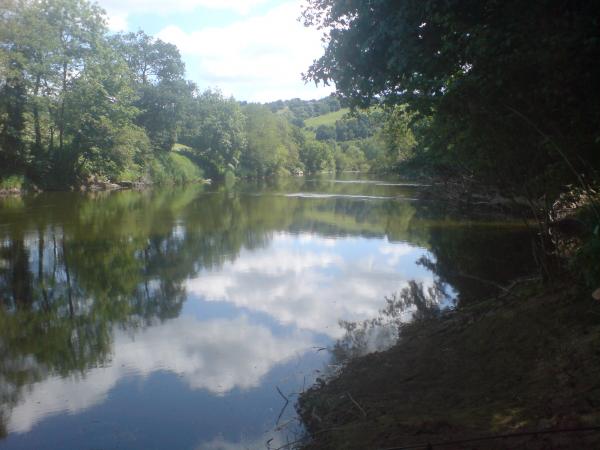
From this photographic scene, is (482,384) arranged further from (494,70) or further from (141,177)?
(141,177)

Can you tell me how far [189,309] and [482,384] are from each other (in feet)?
22.9

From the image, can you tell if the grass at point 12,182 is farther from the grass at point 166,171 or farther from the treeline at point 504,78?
the treeline at point 504,78

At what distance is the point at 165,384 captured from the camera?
7.45m

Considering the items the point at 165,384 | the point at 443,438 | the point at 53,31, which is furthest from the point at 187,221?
the point at 53,31

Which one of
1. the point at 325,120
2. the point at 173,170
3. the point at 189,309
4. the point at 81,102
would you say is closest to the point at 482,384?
the point at 189,309

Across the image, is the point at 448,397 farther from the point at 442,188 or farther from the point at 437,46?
the point at 442,188

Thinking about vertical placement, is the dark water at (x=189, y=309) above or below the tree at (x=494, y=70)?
below

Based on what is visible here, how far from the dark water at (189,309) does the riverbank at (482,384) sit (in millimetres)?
837

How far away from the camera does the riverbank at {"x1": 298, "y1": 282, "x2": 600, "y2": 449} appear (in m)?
4.26

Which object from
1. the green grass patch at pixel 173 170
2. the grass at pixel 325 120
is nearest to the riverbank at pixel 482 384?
the green grass patch at pixel 173 170

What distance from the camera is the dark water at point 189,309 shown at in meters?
6.48

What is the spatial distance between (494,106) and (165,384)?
5986mm

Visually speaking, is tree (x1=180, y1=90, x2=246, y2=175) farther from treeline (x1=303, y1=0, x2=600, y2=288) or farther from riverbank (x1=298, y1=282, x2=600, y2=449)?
riverbank (x1=298, y1=282, x2=600, y2=449)

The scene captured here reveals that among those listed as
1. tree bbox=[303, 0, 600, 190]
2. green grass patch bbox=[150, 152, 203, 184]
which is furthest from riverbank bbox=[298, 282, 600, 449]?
green grass patch bbox=[150, 152, 203, 184]
